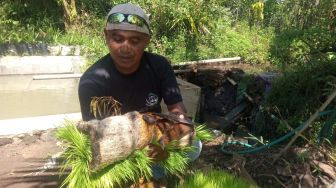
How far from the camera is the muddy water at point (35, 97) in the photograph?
6.56 metres

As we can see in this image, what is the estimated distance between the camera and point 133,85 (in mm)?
2553

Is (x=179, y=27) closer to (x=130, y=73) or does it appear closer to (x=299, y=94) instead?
(x=299, y=94)

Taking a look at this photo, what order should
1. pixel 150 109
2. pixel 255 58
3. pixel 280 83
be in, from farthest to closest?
pixel 255 58 < pixel 280 83 < pixel 150 109

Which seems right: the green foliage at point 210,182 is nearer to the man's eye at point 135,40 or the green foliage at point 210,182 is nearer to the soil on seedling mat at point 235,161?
the soil on seedling mat at point 235,161

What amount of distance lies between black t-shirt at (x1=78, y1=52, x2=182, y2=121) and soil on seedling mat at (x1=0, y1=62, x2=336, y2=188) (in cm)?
62

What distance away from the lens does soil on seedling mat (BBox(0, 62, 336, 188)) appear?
3035mm

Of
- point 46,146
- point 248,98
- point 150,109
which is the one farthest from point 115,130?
point 248,98

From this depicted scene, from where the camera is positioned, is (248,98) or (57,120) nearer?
(57,120)

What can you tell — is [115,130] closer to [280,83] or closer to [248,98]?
[280,83]

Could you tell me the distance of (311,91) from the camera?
441 centimetres

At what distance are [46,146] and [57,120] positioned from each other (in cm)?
58

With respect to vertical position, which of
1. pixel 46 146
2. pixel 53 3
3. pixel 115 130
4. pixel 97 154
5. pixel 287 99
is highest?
pixel 53 3

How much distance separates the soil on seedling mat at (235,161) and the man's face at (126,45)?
0.97 meters

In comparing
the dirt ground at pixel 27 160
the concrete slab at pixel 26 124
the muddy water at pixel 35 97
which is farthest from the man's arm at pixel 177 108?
the muddy water at pixel 35 97
